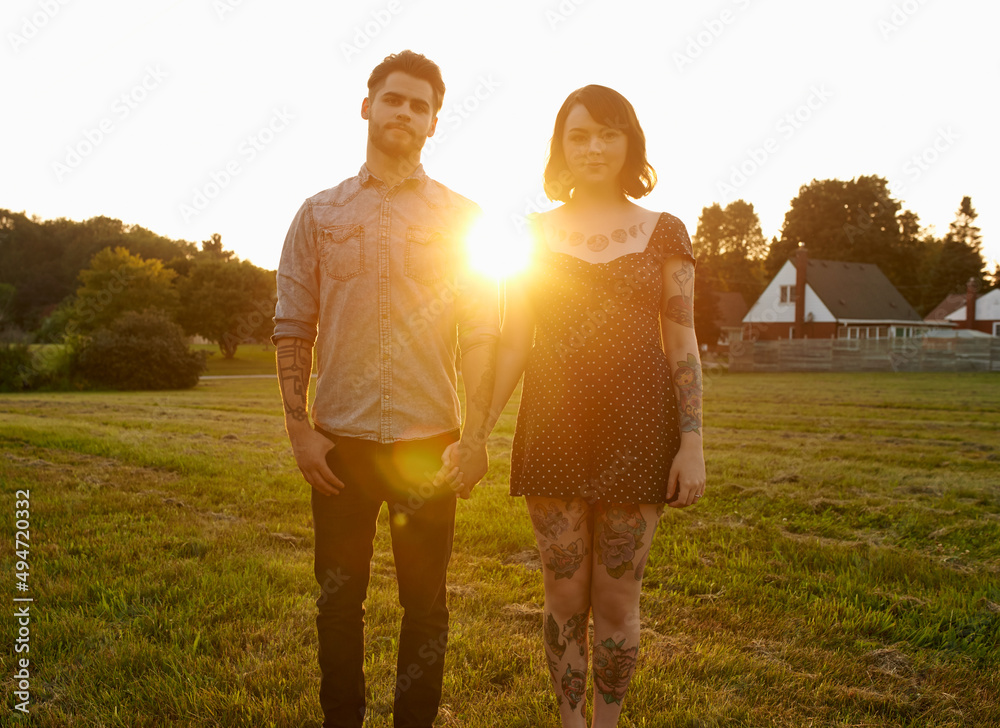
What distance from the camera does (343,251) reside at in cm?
222

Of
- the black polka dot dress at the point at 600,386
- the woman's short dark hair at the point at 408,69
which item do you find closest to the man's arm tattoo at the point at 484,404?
the black polka dot dress at the point at 600,386

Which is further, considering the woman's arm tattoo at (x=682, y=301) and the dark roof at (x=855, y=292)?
the dark roof at (x=855, y=292)

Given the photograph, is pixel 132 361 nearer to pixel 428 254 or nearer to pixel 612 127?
pixel 428 254

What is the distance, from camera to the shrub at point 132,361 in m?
26.4

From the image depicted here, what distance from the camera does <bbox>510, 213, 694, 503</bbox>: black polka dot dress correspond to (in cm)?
208

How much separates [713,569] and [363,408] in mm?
2971

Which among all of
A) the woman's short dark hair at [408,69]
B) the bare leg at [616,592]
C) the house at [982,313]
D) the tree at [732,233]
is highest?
Result: the tree at [732,233]

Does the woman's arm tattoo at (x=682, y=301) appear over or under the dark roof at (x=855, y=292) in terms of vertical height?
under

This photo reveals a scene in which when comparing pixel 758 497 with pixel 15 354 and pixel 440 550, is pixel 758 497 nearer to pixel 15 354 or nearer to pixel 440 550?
pixel 440 550

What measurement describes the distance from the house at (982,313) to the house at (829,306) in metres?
6.33

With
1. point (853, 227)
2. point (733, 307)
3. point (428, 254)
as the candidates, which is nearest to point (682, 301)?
point (428, 254)

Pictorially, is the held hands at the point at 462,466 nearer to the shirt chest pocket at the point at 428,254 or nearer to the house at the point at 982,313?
the shirt chest pocket at the point at 428,254

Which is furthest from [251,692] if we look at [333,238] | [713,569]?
[713,569]

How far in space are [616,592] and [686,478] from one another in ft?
1.45
